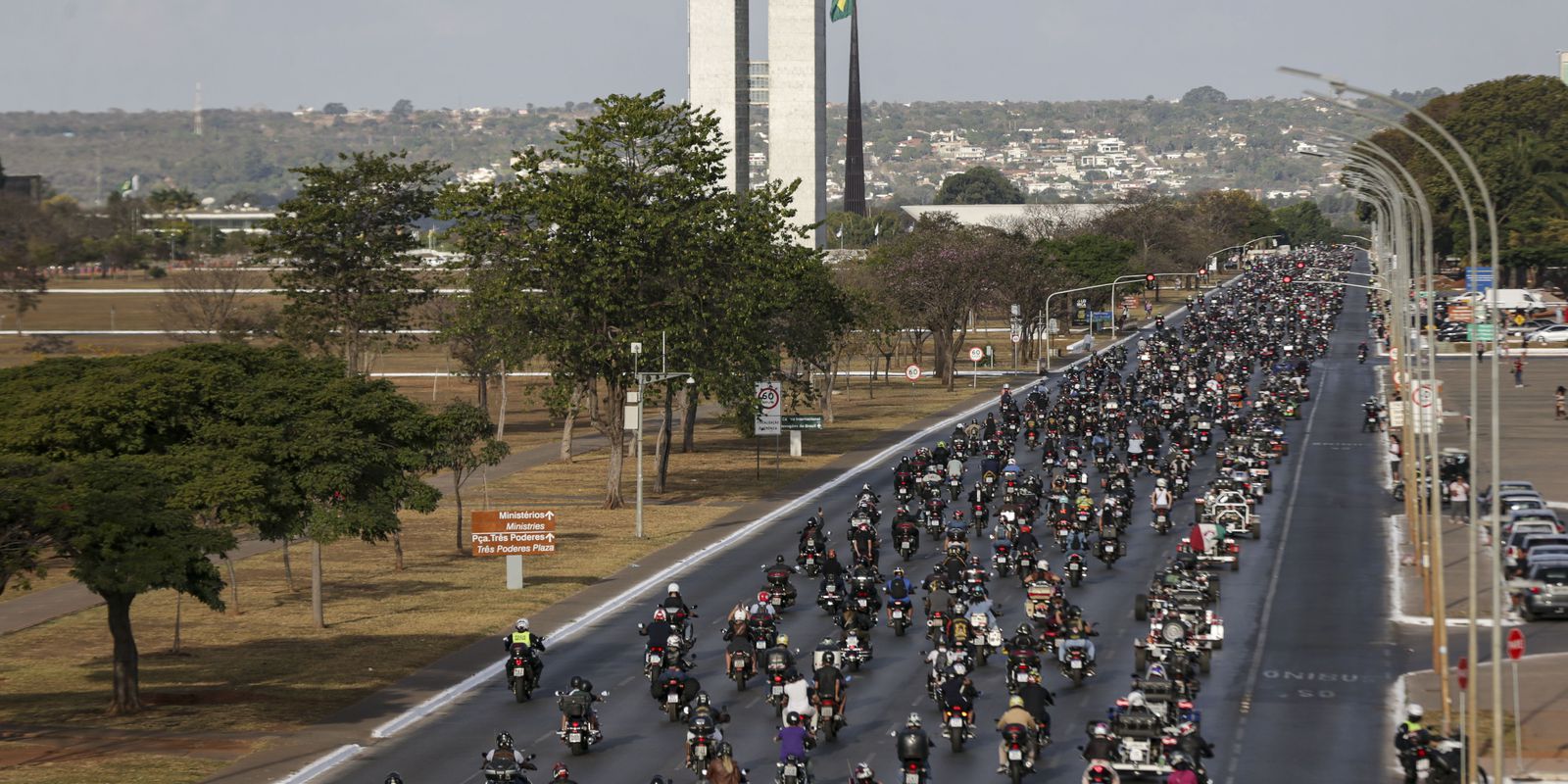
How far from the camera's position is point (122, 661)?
31.8 m

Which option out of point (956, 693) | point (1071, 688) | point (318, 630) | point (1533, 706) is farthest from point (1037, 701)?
point (318, 630)

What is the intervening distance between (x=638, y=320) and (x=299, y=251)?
93.1ft

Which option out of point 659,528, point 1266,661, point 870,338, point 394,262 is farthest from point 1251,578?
point 870,338

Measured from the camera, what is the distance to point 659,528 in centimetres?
5844

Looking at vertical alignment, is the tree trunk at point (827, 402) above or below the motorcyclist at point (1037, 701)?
above

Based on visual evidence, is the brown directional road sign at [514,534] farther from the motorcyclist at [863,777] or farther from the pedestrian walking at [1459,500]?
the pedestrian walking at [1459,500]

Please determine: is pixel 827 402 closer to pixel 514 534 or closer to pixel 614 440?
pixel 614 440

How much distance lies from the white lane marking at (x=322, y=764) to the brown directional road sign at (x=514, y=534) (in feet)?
55.9

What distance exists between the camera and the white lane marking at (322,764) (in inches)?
1074

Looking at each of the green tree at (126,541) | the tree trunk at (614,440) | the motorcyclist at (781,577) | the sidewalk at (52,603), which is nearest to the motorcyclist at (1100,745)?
the green tree at (126,541)

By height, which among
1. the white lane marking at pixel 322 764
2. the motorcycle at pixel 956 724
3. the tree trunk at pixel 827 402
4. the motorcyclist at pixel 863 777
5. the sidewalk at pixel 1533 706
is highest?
the tree trunk at pixel 827 402

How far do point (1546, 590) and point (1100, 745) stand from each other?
2080cm

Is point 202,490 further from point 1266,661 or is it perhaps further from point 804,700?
point 1266,661

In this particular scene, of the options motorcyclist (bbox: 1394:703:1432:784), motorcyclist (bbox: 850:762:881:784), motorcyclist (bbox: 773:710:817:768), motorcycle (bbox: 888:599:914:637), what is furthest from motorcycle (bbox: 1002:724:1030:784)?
motorcycle (bbox: 888:599:914:637)
